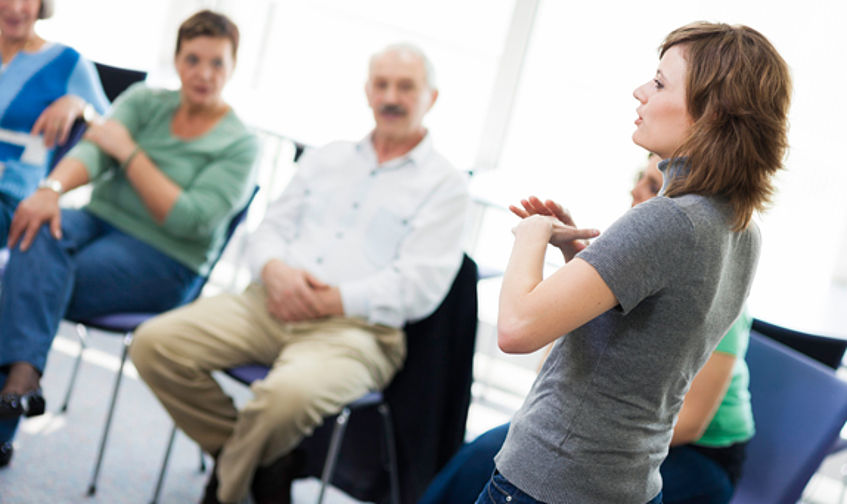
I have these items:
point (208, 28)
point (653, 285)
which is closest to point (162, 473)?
point (208, 28)

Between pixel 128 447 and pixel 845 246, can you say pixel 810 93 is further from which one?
pixel 128 447

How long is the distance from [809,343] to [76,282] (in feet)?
7.13

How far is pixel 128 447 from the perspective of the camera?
2734 mm

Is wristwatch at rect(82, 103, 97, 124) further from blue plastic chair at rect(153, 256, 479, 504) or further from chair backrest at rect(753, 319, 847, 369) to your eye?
chair backrest at rect(753, 319, 847, 369)

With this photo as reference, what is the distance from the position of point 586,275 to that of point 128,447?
7.07ft

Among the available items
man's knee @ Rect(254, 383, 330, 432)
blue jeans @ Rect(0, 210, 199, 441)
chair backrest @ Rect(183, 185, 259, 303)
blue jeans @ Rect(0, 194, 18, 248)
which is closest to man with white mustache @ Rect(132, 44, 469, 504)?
man's knee @ Rect(254, 383, 330, 432)

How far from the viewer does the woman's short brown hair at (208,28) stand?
2.70m

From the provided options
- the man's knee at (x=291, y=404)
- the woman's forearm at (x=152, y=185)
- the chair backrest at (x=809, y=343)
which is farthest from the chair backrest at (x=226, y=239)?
the chair backrest at (x=809, y=343)

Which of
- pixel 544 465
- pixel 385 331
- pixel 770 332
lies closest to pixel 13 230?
pixel 385 331

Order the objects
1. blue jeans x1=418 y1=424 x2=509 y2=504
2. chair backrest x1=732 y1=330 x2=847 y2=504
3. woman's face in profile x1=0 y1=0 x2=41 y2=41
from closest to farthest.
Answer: blue jeans x1=418 y1=424 x2=509 y2=504 → chair backrest x1=732 y1=330 x2=847 y2=504 → woman's face in profile x1=0 y1=0 x2=41 y2=41

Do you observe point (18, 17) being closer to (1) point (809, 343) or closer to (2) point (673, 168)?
(2) point (673, 168)

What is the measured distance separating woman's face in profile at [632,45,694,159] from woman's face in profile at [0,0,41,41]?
225 centimetres

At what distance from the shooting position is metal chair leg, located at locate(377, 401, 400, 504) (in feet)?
7.34

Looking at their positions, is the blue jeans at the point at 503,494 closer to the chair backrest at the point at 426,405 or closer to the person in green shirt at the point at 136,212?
the chair backrest at the point at 426,405
